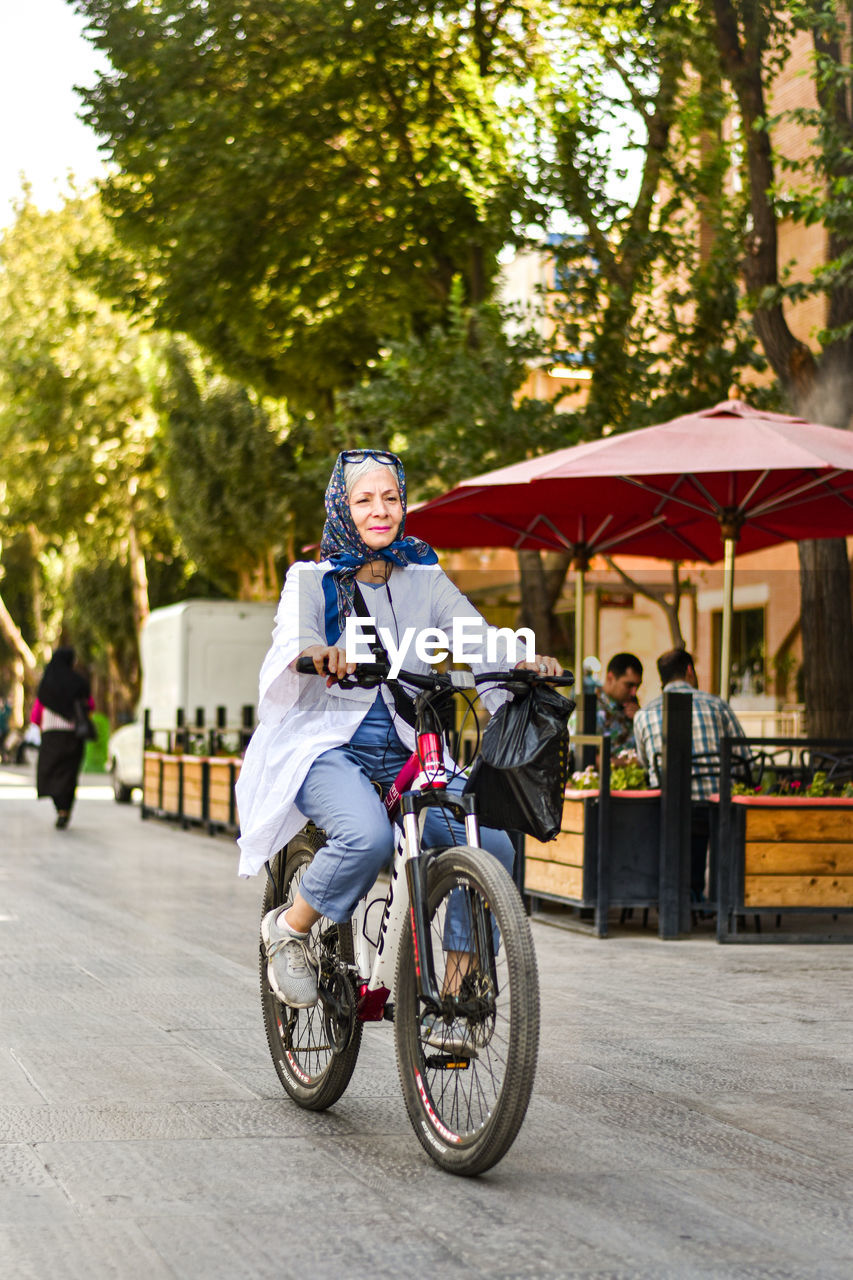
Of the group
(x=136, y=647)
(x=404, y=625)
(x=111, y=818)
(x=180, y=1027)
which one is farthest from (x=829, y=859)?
(x=136, y=647)

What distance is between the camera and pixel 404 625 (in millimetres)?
5160

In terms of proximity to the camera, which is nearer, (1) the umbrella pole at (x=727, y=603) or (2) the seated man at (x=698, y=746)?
(2) the seated man at (x=698, y=746)

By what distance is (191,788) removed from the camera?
1939 cm

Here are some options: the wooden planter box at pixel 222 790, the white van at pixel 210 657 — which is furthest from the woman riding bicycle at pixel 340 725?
the white van at pixel 210 657

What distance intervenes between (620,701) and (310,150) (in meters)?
10.7

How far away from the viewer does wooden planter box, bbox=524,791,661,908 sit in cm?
1023

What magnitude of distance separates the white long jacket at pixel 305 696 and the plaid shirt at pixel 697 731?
5401 mm

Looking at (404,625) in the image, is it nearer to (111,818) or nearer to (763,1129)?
(763,1129)

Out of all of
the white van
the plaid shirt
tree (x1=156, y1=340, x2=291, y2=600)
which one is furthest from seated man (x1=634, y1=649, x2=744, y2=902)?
tree (x1=156, y1=340, x2=291, y2=600)

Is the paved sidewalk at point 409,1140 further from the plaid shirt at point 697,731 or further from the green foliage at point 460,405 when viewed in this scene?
the green foliage at point 460,405

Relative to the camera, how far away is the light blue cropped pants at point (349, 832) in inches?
191

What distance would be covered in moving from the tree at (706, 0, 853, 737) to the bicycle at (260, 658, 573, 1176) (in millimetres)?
9254

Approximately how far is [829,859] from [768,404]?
30.3ft

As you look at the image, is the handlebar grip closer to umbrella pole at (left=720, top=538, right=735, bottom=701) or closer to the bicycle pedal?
the bicycle pedal
